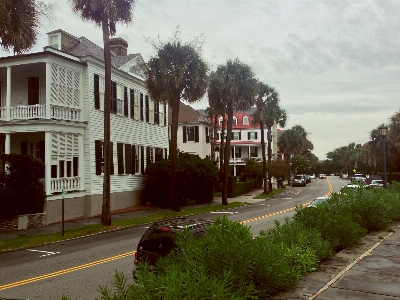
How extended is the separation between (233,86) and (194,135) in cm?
1703

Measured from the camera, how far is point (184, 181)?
1286 inches

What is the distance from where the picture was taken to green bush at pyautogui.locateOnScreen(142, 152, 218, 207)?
31062 mm

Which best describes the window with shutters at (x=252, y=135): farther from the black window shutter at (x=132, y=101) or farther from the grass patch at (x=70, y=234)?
the grass patch at (x=70, y=234)

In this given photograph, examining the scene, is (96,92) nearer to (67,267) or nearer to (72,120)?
(72,120)

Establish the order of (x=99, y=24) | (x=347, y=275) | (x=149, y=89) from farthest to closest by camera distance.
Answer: (x=149, y=89) → (x=99, y=24) → (x=347, y=275)

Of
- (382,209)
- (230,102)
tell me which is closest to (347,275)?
(382,209)

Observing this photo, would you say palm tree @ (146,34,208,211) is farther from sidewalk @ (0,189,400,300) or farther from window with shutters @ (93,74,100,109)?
sidewalk @ (0,189,400,300)

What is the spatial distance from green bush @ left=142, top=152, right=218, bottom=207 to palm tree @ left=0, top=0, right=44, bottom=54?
659 inches

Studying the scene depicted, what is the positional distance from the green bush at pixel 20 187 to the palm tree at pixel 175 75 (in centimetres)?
904

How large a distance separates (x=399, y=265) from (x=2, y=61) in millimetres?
22772

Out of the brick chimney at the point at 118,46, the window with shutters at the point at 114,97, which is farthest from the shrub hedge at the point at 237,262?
the brick chimney at the point at 118,46

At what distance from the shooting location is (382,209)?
13766 millimetres

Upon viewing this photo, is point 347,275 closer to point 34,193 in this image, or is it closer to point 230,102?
point 34,193

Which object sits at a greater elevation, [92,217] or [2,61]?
[2,61]
